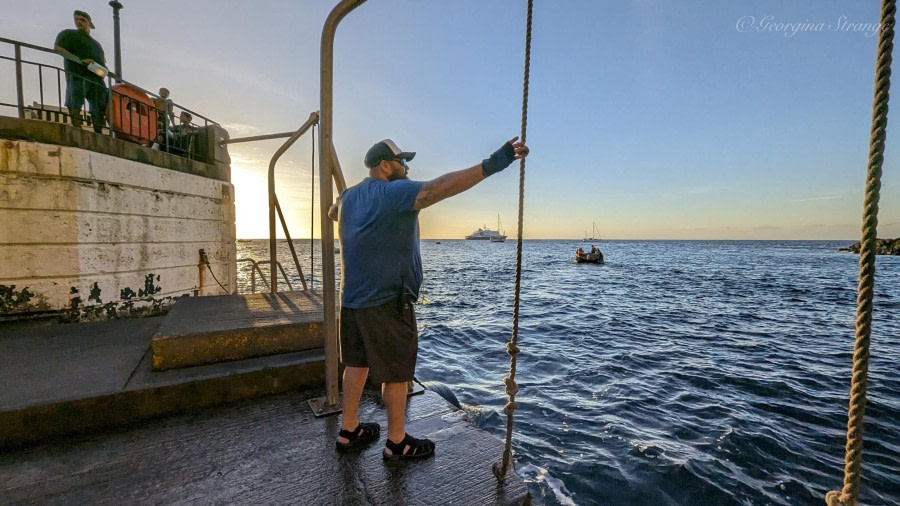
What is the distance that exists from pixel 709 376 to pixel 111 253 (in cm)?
1181

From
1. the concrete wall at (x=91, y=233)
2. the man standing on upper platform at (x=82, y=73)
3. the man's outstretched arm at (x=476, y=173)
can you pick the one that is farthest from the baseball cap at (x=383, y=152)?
the man standing on upper platform at (x=82, y=73)

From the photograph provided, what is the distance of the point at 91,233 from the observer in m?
5.92

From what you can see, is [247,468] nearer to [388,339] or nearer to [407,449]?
[407,449]

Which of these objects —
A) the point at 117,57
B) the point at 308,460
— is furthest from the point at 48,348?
the point at 117,57

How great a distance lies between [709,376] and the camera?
881cm

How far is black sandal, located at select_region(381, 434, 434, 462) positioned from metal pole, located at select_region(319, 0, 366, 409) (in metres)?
0.88

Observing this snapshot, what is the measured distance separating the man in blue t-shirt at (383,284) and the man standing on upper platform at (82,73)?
23.1ft

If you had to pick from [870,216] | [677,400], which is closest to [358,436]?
[870,216]

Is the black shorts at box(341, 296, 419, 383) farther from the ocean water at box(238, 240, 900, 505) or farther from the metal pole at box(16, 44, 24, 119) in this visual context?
the metal pole at box(16, 44, 24, 119)

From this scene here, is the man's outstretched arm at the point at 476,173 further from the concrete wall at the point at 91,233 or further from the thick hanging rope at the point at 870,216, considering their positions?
the concrete wall at the point at 91,233

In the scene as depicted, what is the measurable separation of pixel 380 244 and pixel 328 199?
101cm

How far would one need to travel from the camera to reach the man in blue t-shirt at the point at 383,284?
2.40 meters

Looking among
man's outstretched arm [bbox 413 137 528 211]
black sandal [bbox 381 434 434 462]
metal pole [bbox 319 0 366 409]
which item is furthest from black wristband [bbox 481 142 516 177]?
black sandal [bbox 381 434 434 462]

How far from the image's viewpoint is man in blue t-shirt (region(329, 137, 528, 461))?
2.40m
